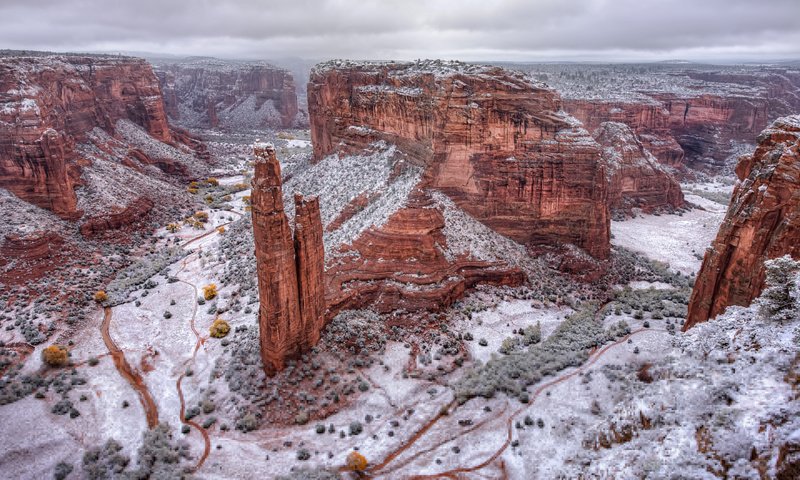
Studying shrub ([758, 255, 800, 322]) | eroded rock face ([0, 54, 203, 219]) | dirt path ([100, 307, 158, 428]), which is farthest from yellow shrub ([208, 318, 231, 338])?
shrub ([758, 255, 800, 322])

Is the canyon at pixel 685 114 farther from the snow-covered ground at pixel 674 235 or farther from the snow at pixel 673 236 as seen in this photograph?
the snow at pixel 673 236

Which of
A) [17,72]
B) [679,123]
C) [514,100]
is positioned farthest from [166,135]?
[679,123]

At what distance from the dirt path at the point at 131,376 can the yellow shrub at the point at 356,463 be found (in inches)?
482

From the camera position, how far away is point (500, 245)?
3984cm

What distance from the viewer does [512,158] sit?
39.8 metres

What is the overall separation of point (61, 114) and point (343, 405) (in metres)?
60.9

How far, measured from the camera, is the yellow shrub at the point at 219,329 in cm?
3350

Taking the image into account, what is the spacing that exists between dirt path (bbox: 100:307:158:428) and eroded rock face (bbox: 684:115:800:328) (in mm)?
30645

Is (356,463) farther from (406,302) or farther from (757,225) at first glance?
(757,225)

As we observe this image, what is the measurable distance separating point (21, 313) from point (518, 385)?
1529 inches

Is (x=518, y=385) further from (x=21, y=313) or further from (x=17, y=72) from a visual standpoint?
(x=17, y=72)

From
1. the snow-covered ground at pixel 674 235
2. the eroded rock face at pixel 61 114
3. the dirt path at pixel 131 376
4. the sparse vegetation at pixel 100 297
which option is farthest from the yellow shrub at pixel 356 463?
the eroded rock face at pixel 61 114

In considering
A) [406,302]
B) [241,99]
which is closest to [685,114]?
[406,302]

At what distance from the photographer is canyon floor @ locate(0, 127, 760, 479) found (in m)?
22.1
